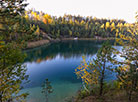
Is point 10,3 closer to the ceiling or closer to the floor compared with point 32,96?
closer to the ceiling

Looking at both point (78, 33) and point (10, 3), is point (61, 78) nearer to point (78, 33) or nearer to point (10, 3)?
point (10, 3)

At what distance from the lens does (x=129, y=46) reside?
38.5 feet

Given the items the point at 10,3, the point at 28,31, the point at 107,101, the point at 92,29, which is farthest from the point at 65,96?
the point at 92,29

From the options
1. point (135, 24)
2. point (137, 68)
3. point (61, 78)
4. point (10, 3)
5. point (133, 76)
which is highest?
point (10, 3)

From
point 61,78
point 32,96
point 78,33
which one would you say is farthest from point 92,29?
point 32,96

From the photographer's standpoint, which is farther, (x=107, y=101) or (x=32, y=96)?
(x=32, y=96)

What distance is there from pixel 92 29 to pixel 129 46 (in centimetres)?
17127

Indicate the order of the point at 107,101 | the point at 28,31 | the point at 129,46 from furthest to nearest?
the point at 107,101, the point at 129,46, the point at 28,31

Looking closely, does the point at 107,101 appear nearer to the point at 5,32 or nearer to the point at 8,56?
the point at 8,56

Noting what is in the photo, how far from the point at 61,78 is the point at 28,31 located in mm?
25268

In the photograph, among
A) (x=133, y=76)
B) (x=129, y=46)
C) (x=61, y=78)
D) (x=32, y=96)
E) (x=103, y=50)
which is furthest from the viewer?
(x=61, y=78)

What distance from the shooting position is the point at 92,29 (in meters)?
176

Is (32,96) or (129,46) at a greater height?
(129,46)

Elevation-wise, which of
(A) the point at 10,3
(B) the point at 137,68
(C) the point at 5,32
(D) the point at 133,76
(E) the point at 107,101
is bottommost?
(E) the point at 107,101
